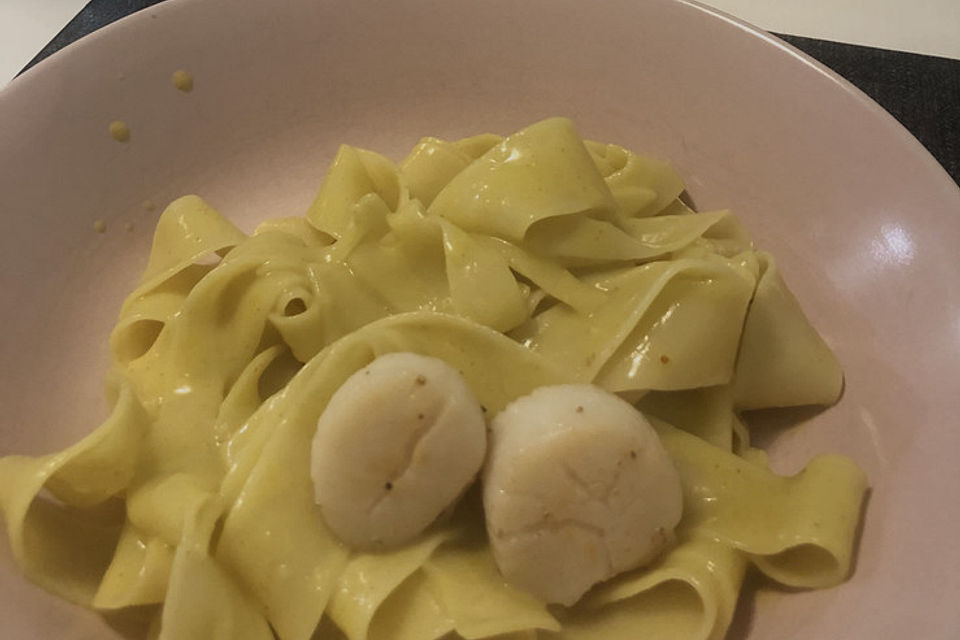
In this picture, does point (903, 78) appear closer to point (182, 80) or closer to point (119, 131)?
point (182, 80)

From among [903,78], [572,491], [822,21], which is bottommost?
[903,78]

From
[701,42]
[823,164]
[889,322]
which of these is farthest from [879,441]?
[701,42]

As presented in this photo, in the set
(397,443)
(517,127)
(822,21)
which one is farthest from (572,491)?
(822,21)

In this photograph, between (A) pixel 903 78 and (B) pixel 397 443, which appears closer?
(B) pixel 397 443

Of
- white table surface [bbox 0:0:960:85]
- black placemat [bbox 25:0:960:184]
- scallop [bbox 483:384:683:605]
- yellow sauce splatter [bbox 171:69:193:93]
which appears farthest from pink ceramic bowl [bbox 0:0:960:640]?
white table surface [bbox 0:0:960:85]

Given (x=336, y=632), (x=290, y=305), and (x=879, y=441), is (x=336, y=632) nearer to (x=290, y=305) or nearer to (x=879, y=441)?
(x=290, y=305)

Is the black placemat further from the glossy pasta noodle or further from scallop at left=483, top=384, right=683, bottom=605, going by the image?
scallop at left=483, top=384, right=683, bottom=605

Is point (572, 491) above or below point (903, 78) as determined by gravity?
above
